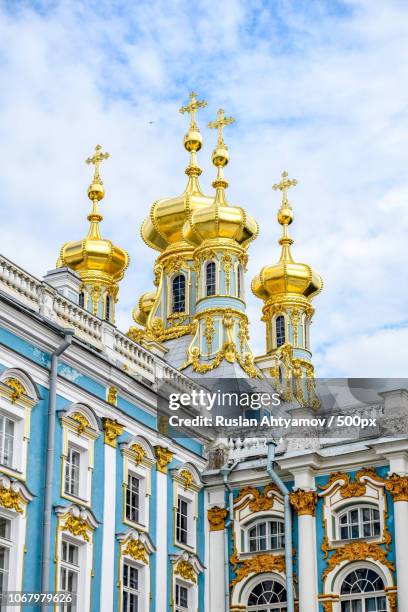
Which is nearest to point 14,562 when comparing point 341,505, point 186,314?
point 341,505

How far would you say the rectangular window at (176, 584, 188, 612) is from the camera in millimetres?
21720

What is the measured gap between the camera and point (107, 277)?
3625cm

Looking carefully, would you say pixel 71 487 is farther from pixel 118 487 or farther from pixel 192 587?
pixel 192 587

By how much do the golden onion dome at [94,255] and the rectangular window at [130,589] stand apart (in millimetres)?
16479

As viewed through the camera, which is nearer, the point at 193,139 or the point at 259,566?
the point at 259,566

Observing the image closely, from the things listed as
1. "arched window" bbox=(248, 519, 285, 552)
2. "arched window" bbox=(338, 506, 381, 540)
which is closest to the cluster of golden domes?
"arched window" bbox=(248, 519, 285, 552)

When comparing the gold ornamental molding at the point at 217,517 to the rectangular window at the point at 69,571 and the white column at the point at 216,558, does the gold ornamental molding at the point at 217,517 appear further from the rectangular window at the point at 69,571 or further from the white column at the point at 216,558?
the rectangular window at the point at 69,571

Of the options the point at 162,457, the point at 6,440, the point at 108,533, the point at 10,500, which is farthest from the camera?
the point at 162,457

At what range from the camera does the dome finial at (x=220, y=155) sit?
3312 centimetres

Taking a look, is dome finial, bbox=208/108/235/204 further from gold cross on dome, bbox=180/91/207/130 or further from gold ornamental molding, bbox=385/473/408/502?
gold ornamental molding, bbox=385/473/408/502

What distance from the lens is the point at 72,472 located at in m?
19.5

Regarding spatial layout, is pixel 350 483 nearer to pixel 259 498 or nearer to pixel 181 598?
pixel 259 498

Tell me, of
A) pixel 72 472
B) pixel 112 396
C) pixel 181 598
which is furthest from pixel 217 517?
pixel 72 472

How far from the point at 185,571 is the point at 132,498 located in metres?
2.03
